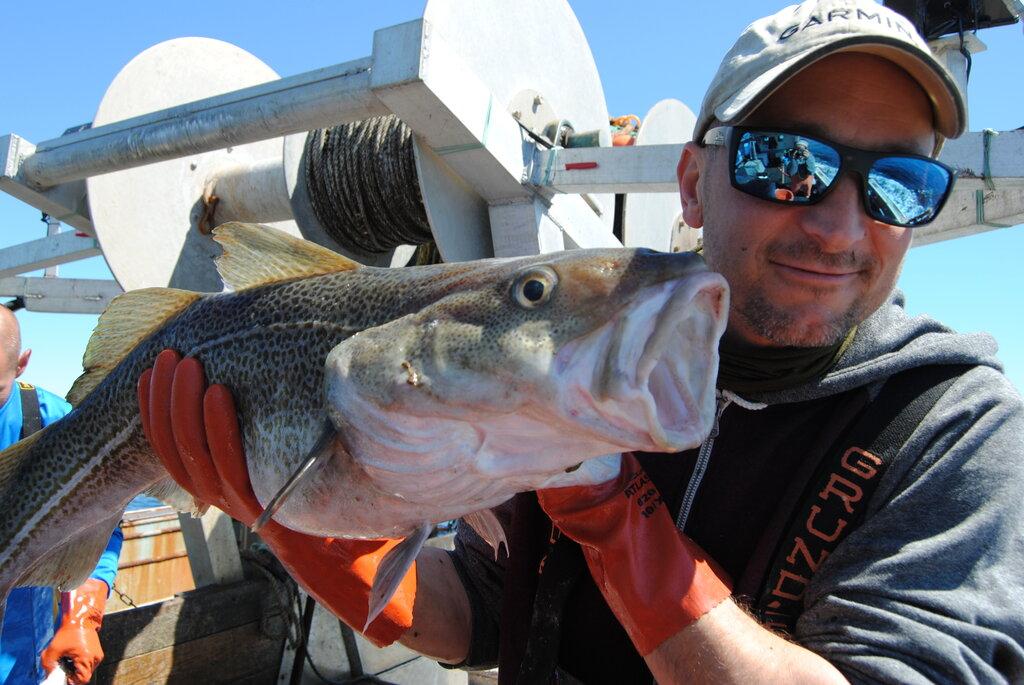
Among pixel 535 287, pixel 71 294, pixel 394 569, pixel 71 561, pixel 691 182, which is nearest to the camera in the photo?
pixel 535 287

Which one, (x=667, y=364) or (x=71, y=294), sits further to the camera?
(x=71, y=294)

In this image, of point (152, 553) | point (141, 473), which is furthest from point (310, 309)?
point (152, 553)

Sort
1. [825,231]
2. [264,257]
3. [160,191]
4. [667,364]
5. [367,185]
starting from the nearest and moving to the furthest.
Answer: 1. [667,364]
2. [825,231]
3. [264,257]
4. [367,185]
5. [160,191]

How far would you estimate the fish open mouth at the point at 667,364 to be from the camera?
4.33ft

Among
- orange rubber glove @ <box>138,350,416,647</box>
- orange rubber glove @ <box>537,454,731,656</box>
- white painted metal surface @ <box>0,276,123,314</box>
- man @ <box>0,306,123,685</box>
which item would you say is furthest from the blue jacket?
white painted metal surface @ <box>0,276,123,314</box>

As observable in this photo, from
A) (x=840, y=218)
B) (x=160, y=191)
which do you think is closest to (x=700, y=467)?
(x=840, y=218)

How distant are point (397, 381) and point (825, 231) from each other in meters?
1.14

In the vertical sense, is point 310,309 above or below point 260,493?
above

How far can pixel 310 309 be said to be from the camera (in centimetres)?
195

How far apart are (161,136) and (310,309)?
120 inches

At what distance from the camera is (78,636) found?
12.9 feet

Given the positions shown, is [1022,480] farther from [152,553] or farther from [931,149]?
[152,553]

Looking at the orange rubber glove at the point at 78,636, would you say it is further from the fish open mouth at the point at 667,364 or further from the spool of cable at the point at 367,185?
the fish open mouth at the point at 667,364

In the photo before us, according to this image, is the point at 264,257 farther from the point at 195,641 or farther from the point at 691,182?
the point at 195,641
